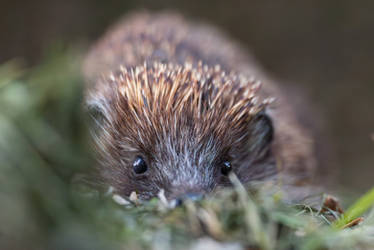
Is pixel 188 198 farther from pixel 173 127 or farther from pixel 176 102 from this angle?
pixel 176 102

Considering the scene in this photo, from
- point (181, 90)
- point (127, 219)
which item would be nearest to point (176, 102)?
point (181, 90)

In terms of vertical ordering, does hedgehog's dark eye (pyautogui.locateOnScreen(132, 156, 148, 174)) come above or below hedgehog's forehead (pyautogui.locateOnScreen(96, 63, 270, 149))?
below

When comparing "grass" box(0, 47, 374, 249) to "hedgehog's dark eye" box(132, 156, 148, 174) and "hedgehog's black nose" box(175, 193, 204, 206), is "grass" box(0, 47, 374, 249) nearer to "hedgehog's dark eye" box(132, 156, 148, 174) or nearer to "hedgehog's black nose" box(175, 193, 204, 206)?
"hedgehog's black nose" box(175, 193, 204, 206)

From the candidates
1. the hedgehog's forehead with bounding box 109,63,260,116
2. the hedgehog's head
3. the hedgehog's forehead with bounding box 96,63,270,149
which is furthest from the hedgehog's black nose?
the hedgehog's forehead with bounding box 109,63,260,116

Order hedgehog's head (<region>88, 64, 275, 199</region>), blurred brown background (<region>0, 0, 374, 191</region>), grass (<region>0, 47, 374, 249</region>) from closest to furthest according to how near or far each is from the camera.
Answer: grass (<region>0, 47, 374, 249</region>)
hedgehog's head (<region>88, 64, 275, 199</region>)
blurred brown background (<region>0, 0, 374, 191</region>)

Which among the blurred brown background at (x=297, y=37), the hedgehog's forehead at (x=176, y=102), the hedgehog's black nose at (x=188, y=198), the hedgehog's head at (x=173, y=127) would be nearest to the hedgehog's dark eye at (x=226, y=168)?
the hedgehog's head at (x=173, y=127)

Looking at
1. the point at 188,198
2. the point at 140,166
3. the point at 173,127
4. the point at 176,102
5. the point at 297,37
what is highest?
the point at 297,37

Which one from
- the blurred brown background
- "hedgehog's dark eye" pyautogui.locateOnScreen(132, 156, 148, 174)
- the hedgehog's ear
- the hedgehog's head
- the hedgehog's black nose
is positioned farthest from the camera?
the blurred brown background
